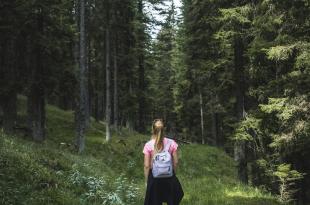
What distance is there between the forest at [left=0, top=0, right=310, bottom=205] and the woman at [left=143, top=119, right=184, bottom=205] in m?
1.68

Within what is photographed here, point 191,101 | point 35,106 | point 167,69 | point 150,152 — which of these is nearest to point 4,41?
point 35,106

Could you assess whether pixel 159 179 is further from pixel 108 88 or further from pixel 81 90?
pixel 108 88

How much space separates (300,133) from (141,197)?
598 centimetres

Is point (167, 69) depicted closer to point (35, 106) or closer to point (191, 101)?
point (191, 101)

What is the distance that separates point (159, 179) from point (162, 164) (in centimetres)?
33

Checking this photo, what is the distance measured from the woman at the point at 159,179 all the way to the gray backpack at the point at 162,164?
0.29 ft

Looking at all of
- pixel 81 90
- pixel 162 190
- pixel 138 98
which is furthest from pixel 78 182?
pixel 138 98

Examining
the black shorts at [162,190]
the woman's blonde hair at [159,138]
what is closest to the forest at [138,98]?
the black shorts at [162,190]

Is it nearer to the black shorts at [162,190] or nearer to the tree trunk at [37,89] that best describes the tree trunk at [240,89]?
the tree trunk at [37,89]

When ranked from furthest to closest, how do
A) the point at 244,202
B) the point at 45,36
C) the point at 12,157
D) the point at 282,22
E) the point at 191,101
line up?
1. the point at 191,101
2. the point at 45,36
3. the point at 282,22
4. the point at 244,202
5. the point at 12,157

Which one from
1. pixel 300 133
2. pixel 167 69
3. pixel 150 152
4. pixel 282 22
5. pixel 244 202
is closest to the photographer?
pixel 150 152

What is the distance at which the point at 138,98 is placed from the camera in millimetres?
42500

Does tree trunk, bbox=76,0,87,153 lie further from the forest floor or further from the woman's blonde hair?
the woman's blonde hair

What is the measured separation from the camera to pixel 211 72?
24.0 metres
